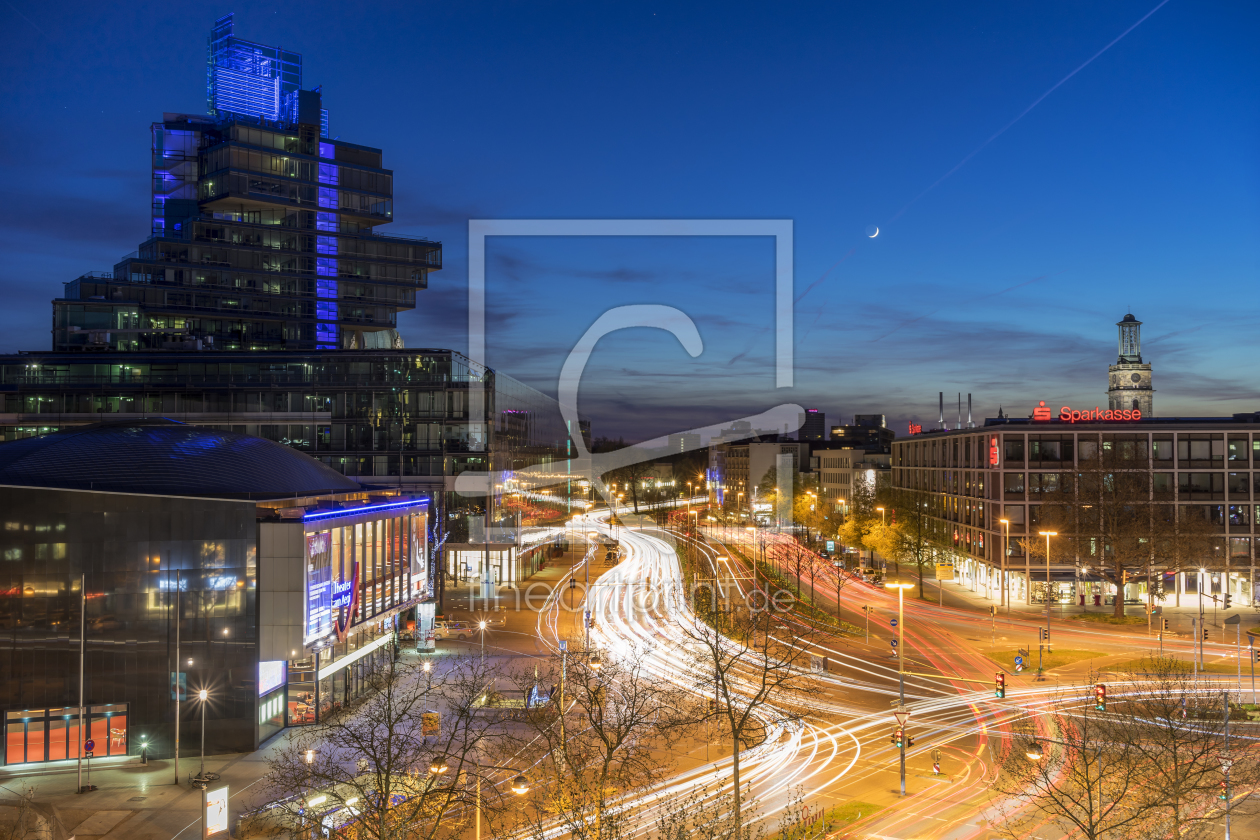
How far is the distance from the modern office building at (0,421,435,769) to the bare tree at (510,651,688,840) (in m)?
10.6

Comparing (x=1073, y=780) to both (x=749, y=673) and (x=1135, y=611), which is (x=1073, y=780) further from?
(x=1135, y=611)

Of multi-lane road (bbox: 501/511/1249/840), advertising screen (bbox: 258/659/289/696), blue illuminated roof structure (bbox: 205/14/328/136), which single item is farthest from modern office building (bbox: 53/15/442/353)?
advertising screen (bbox: 258/659/289/696)

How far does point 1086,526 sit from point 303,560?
185 ft

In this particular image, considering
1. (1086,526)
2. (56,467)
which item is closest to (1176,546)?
(1086,526)

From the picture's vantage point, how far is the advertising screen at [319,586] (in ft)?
124

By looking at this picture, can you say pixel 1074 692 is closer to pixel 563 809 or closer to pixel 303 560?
pixel 563 809

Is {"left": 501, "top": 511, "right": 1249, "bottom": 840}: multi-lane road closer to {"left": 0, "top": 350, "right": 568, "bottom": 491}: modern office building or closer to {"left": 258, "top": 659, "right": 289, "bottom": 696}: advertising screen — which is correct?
{"left": 0, "top": 350, "right": 568, "bottom": 491}: modern office building

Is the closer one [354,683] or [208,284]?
[354,683]

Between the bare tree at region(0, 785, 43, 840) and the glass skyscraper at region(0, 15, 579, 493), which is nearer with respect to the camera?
the bare tree at region(0, 785, 43, 840)

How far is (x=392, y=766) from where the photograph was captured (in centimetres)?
2320

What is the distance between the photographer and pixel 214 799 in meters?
24.9

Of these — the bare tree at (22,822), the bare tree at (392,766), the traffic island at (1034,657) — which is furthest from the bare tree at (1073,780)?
the bare tree at (22,822)

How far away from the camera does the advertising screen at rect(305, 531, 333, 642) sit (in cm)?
3788

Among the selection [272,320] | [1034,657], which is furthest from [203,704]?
[272,320]
